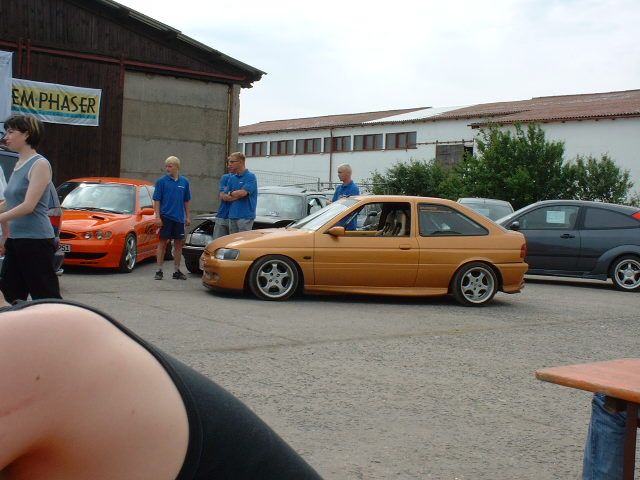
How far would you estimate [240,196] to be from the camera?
13633 mm

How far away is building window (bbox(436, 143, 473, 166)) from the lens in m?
56.7

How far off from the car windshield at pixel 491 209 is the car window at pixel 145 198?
895cm

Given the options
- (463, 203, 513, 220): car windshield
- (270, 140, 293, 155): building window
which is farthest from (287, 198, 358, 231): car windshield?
(270, 140, 293, 155): building window

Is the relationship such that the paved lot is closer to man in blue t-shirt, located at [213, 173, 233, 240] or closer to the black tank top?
man in blue t-shirt, located at [213, 173, 233, 240]

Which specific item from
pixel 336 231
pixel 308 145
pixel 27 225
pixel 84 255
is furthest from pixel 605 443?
pixel 308 145

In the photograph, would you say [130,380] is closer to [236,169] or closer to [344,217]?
Result: [344,217]

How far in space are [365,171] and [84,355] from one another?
62112 mm

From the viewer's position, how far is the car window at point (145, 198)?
1576 centimetres

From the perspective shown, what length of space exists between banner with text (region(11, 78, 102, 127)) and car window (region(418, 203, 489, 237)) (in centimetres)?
984

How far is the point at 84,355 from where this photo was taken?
53.1 inches

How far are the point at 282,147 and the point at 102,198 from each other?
55238 mm

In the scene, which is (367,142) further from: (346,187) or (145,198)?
(346,187)

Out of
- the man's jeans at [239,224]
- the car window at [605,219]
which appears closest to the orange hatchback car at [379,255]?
the man's jeans at [239,224]

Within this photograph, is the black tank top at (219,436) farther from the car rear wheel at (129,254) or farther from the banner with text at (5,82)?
the banner with text at (5,82)
